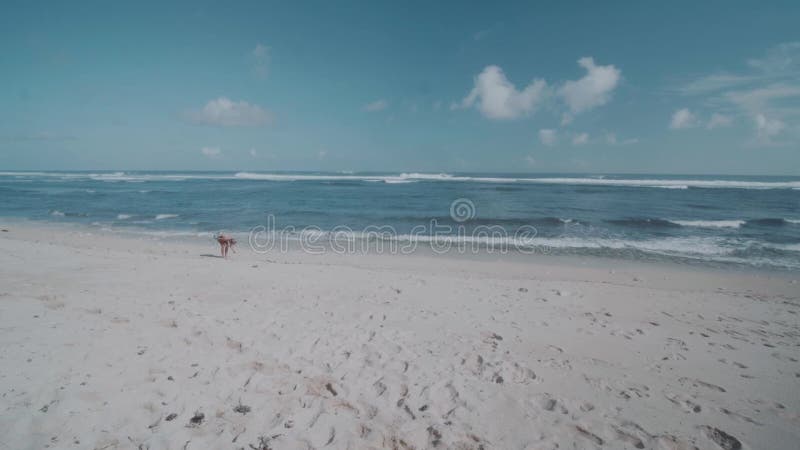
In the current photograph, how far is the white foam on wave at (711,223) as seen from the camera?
16.4 meters

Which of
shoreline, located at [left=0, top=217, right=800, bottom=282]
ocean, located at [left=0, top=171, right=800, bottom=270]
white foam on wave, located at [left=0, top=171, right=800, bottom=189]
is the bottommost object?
shoreline, located at [left=0, top=217, right=800, bottom=282]

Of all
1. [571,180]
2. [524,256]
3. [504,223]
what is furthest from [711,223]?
[571,180]

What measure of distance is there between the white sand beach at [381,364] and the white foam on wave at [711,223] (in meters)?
11.4

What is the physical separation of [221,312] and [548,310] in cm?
531

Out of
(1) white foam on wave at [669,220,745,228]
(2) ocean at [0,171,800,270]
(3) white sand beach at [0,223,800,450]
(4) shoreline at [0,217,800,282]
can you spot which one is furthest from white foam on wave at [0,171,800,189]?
(3) white sand beach at [0,223,800,450]

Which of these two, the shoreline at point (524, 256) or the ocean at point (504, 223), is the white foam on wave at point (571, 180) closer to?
the ocean at point (504, 223)

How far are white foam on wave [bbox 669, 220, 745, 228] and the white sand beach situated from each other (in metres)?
11.4

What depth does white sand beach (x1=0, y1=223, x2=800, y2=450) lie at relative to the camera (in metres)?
2.90

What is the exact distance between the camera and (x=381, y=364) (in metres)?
3.95

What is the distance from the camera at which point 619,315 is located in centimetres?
570

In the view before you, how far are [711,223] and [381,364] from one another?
2051 cm

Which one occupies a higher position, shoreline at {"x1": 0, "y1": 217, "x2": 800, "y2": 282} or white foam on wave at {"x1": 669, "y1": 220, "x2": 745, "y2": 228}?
white foam on wave at {"x1": 669, "y1": 220, "x2": 745, "y2": 228}

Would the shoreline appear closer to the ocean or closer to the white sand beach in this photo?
the ocean

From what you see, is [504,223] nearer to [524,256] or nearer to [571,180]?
[524,256]
